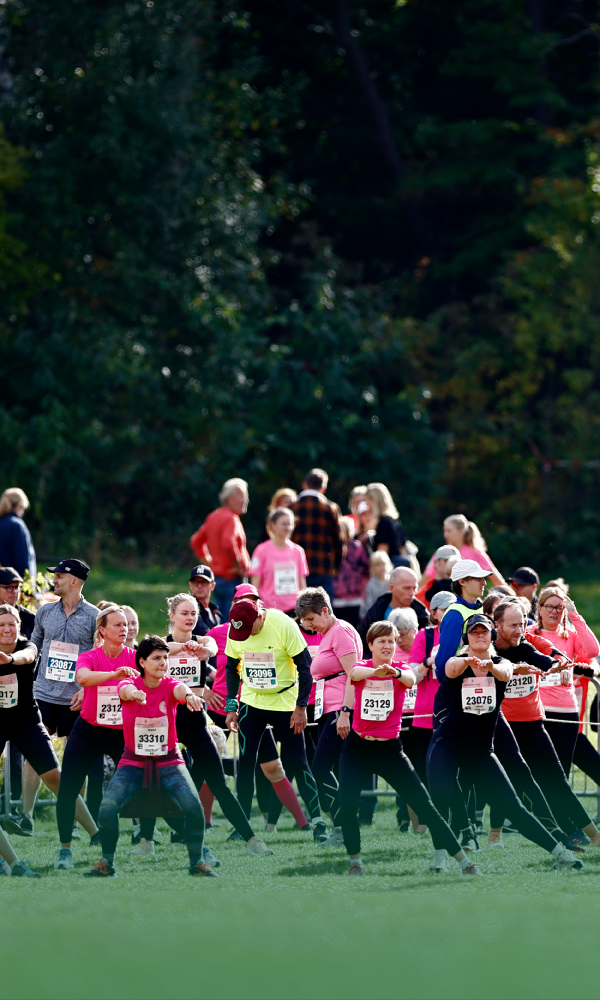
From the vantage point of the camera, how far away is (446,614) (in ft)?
29.3

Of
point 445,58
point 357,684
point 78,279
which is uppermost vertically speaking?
point 445,58

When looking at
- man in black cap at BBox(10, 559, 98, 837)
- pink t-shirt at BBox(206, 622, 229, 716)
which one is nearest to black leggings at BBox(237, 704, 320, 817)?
pink t-shirt at BBox(206, 622, 229, 716)

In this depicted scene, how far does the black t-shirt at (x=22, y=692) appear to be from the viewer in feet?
29.3

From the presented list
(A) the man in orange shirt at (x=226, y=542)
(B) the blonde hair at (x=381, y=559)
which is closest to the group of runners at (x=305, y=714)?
(B) the blonde hair at (x=381, y=559)

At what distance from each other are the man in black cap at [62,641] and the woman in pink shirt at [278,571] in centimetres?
462

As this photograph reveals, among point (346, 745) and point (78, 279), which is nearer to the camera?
point (346, 745)

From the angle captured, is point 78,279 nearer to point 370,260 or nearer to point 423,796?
point 370,260

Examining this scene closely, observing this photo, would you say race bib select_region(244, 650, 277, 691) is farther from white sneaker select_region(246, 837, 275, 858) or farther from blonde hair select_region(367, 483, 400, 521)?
blonde hair select_region(367, 483, 400, 521)

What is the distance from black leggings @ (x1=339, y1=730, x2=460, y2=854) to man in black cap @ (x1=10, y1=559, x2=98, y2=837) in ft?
6.51

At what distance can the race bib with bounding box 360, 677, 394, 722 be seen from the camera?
8711 millimetres

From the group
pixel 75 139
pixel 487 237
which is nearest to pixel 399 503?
pixel 487 237

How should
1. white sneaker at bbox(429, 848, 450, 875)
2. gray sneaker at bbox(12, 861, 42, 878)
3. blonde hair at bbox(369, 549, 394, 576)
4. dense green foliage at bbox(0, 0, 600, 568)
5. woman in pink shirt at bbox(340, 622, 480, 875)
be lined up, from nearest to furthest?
gray sneaker at bbox(12, 861, 42, 878) < white sneaker at bbox(429, 848, 450, 875) < woman in pink shirt at bbox(340, 622, 480, 875) < blonde hair at bbox(369, 549, 394, 576) < dense green foliage at bbox(0, 0, 600, 568)

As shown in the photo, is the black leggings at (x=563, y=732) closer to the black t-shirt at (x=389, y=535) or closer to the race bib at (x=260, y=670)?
the race bib at (x=260, y=670)

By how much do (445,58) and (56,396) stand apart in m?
13.3
